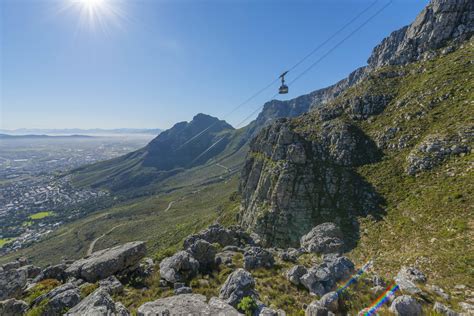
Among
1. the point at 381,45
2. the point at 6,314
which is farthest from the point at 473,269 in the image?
the point at 381,45

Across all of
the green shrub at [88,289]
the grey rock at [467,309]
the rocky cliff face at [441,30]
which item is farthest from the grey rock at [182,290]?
the rocky cliff face at [441,30]

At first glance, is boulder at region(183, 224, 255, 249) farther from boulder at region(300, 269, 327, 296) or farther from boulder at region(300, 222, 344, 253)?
boulder at region(300, 269, 327, 296)

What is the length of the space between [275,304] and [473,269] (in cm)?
1678

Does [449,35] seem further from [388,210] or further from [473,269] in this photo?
[473,269]

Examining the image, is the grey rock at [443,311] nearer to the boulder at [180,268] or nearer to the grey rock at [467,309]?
the grey rock at [467,309]

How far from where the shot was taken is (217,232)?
29.6 m

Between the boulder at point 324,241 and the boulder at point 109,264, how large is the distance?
722 inches

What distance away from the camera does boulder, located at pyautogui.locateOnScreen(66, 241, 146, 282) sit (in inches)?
611

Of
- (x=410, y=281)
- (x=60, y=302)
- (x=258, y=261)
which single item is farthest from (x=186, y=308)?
(x=410, y=281)

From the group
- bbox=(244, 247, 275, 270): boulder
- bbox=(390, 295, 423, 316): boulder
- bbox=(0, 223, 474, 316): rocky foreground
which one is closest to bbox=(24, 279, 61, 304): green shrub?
bbox=(0, 223, 474, 316): rocky foreground

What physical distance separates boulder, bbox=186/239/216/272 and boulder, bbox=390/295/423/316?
12.9m

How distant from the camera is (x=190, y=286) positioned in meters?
14.6

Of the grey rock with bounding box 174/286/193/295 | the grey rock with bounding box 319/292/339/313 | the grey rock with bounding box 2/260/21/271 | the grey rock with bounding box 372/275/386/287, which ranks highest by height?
the grey rock with bounding box 319/292/339/313

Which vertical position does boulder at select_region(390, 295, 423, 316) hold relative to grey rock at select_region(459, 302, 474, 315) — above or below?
above
